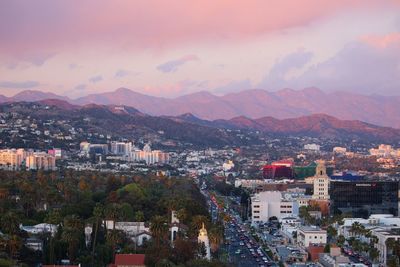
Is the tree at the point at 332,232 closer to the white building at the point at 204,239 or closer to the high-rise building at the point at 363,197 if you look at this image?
the white building at the point at 204,239

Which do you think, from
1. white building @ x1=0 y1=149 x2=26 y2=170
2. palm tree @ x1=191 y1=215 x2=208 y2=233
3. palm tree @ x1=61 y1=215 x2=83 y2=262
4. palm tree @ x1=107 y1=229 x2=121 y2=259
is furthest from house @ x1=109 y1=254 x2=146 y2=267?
white building @ x1=0 y1=149 x2=26 y2=170

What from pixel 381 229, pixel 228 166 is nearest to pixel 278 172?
pixel 228 166

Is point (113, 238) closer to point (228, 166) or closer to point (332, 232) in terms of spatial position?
point (332, 232)

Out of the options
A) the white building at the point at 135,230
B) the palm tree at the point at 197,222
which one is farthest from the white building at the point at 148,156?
the palm tree at the point at 197,222

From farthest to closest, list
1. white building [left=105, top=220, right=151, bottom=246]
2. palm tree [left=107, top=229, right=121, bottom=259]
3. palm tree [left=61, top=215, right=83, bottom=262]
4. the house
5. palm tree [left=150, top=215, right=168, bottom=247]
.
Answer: white building [left=105, top=220, right=151, bottom=246] → palm tree [left=150, top=215, right=168, bottom=247] → palm tree [left=107, top=229, right=121, bottom=259] → palm tree [left=61, top=215, right=83, bottom=262] → the house

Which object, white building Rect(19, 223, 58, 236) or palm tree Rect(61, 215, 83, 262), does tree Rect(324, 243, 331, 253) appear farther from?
white building Rect(19, 223, 58, 236)
